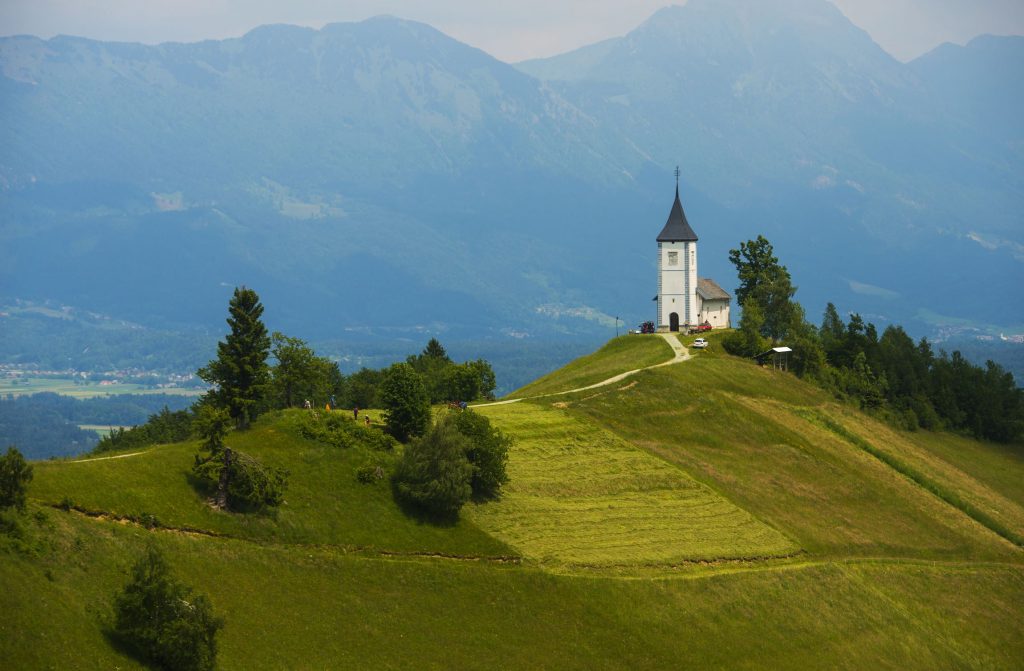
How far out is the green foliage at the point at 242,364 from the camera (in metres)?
81.4

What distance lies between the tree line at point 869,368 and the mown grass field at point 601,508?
1830 inches

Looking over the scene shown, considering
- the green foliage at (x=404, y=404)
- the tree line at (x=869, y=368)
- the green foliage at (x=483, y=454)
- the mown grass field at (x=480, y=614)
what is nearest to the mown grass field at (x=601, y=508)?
the green foliage at (x=483, y=454)

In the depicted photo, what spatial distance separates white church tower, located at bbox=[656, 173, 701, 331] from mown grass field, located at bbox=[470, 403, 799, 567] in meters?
46.0

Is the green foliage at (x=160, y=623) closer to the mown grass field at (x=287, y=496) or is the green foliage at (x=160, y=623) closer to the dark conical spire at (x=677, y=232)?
the mown grass field at (x=287, y=496)

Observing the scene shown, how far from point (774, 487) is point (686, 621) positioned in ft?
97.0

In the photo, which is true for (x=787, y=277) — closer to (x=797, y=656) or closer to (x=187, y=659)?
(x=797, y=656)

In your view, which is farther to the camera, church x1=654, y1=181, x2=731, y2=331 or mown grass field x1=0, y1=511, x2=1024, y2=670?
church x1=654, y1=181, x2=731, y2=331

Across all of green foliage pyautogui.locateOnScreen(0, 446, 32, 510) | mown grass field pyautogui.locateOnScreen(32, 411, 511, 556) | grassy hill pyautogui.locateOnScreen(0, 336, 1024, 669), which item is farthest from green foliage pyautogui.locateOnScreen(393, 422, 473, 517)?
green foliage pyautogui.locateOnScreen(0, 446, 32, 510)

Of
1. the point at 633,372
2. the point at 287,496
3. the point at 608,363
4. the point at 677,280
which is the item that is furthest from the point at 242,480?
the point at 677,280

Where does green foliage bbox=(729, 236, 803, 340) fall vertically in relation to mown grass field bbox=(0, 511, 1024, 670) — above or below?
above

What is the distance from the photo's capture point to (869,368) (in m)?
152

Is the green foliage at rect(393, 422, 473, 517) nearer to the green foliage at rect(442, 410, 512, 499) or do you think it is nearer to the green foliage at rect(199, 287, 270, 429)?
the green foliage at rect(442, 410, 512, 499)

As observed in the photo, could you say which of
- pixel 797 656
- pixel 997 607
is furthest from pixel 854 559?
pixel 797 656

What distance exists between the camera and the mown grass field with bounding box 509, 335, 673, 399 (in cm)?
12300
